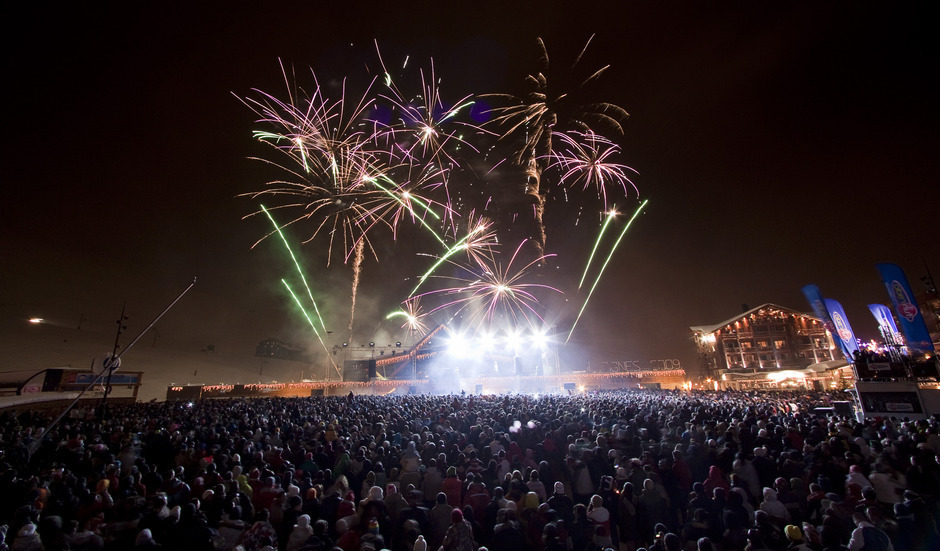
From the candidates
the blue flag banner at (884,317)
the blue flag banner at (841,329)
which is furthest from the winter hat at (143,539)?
the blue flag banner at (884,317)

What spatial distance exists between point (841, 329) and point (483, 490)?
24013 millimetres

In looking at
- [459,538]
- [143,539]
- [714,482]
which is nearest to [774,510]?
[714,482]

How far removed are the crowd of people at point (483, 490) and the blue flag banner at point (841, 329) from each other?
9.55 metres

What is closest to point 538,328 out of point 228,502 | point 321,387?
point 321,387

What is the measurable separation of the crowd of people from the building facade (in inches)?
Answer: 1776

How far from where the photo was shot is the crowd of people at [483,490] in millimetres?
4770

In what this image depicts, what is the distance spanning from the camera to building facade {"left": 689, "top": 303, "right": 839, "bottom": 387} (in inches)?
1885

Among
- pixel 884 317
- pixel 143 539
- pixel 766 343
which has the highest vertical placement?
pixel 766 343

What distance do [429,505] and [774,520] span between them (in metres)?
5.73

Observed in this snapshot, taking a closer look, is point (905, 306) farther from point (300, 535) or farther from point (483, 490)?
point (300, 535)

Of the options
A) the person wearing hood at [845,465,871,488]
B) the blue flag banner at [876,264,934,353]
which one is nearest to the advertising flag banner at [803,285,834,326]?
the blue flag banner at [876,264,934,353]

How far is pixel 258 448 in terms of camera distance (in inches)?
419

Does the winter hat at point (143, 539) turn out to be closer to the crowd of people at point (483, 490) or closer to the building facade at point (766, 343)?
the crowd of people at point (483, 490)

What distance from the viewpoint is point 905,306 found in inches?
725
